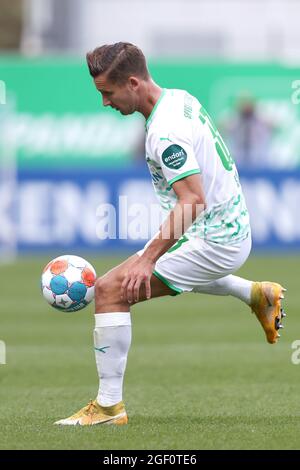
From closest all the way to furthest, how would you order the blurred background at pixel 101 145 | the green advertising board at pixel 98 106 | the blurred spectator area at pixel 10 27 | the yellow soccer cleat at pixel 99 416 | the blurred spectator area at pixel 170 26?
the yellow soccer cleat at pixel 99 416, the blurred background at pixel 101 145, the green advertising board at pixel 98 106, the blurred spectator area at pixel 170 26, the blurred spectator area at pixel 10 27

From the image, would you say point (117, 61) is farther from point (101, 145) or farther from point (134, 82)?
point (101, 145)

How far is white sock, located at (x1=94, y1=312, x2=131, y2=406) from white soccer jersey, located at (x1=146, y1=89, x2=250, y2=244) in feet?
2.35

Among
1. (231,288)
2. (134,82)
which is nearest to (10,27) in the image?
(231,288)

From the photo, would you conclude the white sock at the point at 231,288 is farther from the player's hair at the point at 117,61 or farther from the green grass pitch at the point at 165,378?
the player's hair at the point at 117,61

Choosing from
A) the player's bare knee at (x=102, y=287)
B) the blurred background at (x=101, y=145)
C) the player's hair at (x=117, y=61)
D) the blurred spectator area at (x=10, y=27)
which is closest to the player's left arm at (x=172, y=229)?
the player's bare knee at (x=102, y=287)

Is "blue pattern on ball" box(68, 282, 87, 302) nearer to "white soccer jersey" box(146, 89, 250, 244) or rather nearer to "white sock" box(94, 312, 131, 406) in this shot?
"white sock" box(94, 312, 131, 406)

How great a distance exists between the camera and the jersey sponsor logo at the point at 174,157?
7156mm

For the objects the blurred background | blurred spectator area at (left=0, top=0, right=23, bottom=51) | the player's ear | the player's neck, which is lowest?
the blurred background

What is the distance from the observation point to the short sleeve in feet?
23.5

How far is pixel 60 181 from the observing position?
73.6 ft

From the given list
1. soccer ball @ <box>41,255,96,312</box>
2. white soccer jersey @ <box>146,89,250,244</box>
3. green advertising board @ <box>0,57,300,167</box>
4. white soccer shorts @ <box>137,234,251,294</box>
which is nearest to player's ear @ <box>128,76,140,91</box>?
white soccer jersey @ <box>146,89,250,244</box>

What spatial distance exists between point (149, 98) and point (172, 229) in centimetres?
81

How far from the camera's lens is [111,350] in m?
7.55
